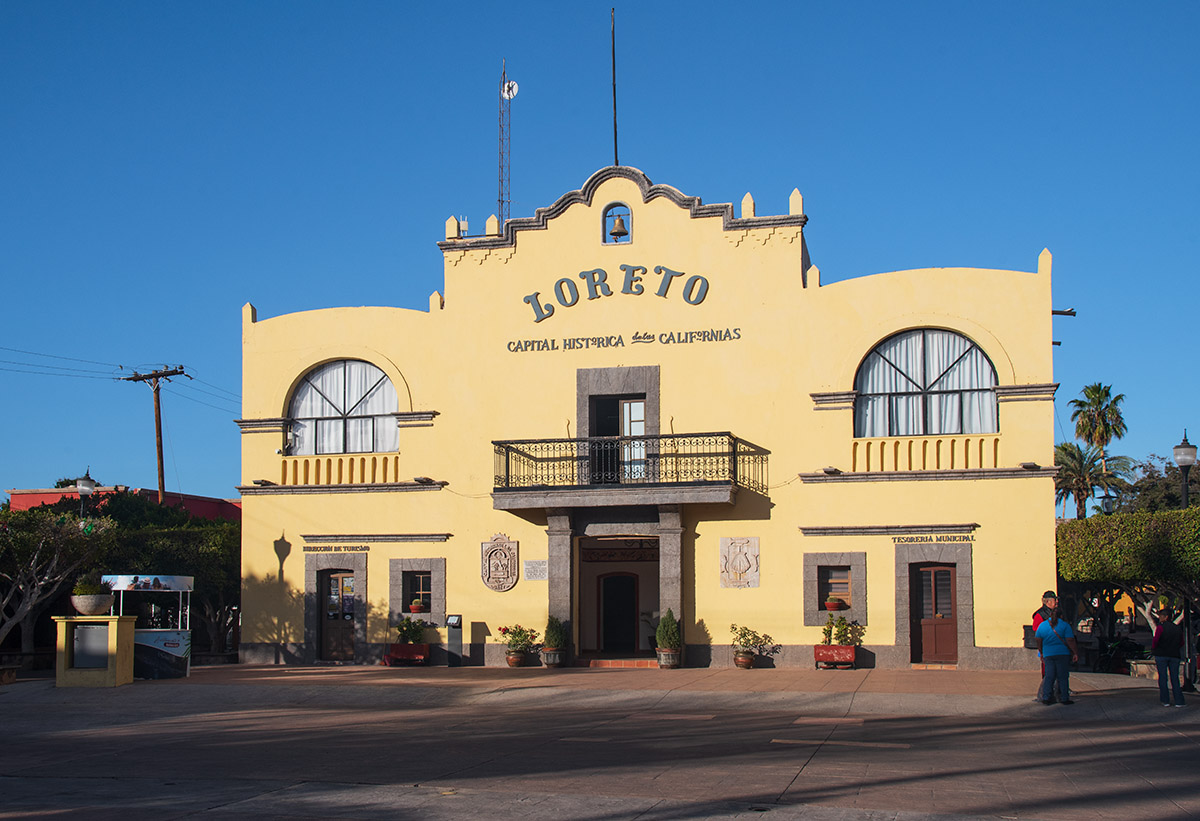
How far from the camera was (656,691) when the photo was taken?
66.6 feet

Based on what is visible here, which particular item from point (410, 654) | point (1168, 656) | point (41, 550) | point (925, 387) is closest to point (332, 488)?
point (410, 654)

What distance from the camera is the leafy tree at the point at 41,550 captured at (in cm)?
2406

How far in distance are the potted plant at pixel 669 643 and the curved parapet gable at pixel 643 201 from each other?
8867 mm

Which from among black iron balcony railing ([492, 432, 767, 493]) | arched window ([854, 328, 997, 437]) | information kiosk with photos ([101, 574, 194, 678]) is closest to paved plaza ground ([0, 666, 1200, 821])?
information kiosk with photos ([101, 574, 194, 678])

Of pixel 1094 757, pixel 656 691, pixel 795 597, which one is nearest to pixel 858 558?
pixel 795 597

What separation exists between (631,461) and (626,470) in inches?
24.1

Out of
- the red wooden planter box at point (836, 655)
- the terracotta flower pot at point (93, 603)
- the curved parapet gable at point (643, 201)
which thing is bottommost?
the red wooden planter box at point (836, 655)

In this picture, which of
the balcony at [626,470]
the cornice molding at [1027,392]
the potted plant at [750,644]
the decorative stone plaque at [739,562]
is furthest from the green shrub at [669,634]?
the cornice molding at [1027,392]

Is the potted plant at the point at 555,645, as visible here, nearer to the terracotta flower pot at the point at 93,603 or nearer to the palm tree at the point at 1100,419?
the terracotta flower pot at the point at 93,603

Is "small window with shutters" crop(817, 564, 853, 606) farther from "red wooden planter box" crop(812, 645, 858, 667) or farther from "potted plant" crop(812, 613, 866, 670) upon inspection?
"red wooden planter box" crop(812, 645, 858, 667)

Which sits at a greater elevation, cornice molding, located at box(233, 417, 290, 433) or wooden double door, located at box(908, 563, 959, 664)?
cornice molding, located at box(233, 417, 290, 433)

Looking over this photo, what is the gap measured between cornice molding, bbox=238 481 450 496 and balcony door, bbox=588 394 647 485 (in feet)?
12.1

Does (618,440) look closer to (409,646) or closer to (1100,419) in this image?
(409,646)

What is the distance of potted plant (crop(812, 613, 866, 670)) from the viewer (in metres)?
23.9
